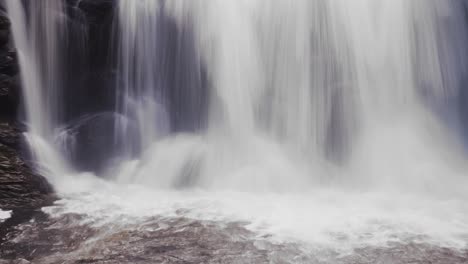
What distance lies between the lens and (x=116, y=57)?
10938 mm

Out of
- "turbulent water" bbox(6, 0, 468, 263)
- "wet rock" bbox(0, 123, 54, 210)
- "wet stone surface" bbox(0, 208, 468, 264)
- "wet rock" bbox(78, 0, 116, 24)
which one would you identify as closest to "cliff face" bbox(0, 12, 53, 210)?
"wet rock" bbox(0, 123, 54, 210)

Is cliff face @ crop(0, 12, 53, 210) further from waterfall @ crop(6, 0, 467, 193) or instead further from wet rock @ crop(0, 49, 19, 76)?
waterfall @ crop(6, 0, 467, 193)

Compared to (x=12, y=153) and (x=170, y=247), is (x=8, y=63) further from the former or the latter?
(x=170, y=247)

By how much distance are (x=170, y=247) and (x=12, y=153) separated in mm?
5014

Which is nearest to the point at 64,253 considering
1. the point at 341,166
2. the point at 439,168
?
the point at 341,166

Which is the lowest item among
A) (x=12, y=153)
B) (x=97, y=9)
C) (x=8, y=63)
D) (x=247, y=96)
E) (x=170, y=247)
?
(x=170, y=247)

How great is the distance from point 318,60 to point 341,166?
10.1 ft

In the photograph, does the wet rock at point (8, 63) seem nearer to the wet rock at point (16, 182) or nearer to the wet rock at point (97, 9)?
the wet rock at point (16, 182)

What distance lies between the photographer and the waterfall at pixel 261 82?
33.1ft

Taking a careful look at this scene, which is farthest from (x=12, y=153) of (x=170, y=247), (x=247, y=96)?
(x=247, y=96)

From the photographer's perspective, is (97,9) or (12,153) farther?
(97,9)

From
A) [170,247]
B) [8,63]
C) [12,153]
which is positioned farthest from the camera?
[8,63]

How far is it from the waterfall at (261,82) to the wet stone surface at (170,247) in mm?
3991

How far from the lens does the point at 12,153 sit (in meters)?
8.04
